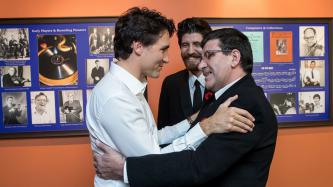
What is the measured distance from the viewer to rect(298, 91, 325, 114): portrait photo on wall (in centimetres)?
294

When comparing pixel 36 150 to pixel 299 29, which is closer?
pixel 36 150

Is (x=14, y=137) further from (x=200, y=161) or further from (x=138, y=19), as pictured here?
(x=200, y=161)

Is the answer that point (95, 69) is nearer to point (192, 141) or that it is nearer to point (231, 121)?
point (192, 141)

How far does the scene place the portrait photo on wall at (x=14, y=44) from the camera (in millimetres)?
2588

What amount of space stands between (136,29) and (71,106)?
4.55 ft

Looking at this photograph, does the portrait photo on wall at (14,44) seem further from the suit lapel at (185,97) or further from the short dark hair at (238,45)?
the short dark hair at (238,45)

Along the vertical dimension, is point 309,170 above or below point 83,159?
below

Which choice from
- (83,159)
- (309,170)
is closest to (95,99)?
(83,159)

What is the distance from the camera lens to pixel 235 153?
4.16 ft

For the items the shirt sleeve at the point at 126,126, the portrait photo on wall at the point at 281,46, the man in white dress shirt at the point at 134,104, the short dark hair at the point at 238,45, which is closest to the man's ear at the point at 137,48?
the man in white dress shirt at the point at 134,104

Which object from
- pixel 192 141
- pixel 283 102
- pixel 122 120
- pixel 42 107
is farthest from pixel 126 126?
pixel 283 102

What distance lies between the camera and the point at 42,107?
8.69 ft

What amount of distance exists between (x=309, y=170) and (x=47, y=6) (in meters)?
2.52

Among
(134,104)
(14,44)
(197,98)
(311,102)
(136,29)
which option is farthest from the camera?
(311,102)
